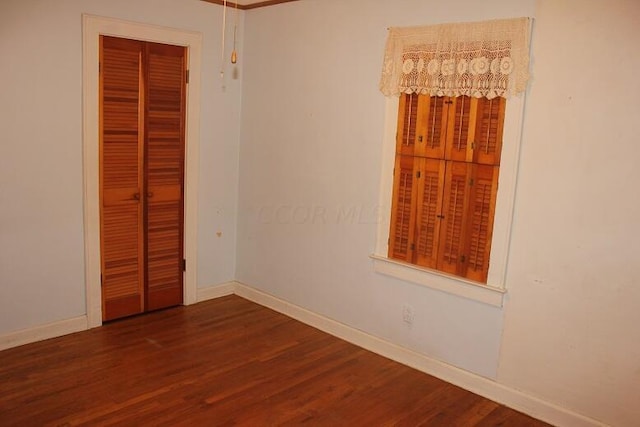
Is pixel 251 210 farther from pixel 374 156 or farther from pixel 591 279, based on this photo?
pixel 591 279

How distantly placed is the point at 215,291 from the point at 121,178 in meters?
1.34

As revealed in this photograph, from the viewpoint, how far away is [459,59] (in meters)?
3.23

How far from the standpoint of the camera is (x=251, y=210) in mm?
4777

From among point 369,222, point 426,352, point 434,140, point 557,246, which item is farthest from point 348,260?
point 557,246

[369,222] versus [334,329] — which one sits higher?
[369,222]

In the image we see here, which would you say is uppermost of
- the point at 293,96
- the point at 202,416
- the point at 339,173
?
the point at 293,96

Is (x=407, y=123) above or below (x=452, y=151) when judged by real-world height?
above

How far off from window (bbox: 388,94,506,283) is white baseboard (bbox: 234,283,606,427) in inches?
24.6

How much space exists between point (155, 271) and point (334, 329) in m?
1.52

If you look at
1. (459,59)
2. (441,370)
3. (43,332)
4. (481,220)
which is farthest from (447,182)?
(43,332)

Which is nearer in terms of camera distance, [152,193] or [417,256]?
[417,256]

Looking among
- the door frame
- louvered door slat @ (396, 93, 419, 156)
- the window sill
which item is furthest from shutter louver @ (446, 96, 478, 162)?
the door frame

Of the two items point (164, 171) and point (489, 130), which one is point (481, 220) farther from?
point (164, 171)

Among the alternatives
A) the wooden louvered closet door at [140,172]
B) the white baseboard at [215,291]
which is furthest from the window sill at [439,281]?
the wooden louvered closet door at [140,172]
